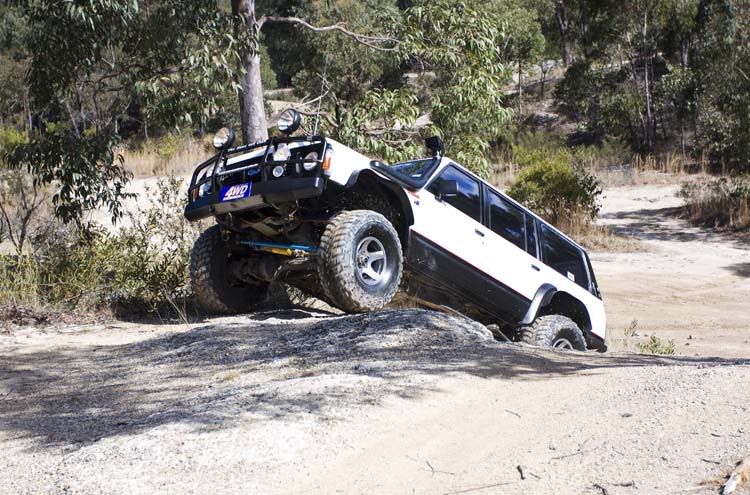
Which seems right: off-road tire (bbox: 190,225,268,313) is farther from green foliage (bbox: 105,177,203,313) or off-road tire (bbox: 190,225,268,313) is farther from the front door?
the front door

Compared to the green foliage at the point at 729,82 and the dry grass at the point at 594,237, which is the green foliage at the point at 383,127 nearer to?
the dry grass at the point at 594,237

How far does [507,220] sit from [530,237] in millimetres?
363

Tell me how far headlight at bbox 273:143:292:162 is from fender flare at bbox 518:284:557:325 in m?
2.80

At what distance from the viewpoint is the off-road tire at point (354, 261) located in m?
7.87

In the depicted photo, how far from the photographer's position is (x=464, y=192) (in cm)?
880

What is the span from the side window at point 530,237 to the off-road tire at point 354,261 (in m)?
1.63

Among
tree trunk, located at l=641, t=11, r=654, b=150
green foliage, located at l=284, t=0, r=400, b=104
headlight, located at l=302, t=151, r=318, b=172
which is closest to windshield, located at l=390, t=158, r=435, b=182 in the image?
headlight, located at l=302, t=151, r=318, b=172

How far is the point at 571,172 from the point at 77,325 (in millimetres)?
11324

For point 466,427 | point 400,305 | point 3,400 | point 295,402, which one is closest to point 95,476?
point 295,402

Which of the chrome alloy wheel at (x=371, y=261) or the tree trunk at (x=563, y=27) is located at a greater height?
the tree trunk at (x=563, y=27)

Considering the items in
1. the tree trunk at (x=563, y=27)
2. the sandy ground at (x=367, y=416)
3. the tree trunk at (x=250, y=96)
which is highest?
the tree trunk at (x=563, y=27)

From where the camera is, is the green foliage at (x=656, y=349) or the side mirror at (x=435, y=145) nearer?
the side mirror at (x=435, y=145)

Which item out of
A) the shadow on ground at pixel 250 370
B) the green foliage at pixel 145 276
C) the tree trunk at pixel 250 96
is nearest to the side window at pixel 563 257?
the shadow on ground at pixel 250 370

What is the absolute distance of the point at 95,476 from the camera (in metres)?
4.04
